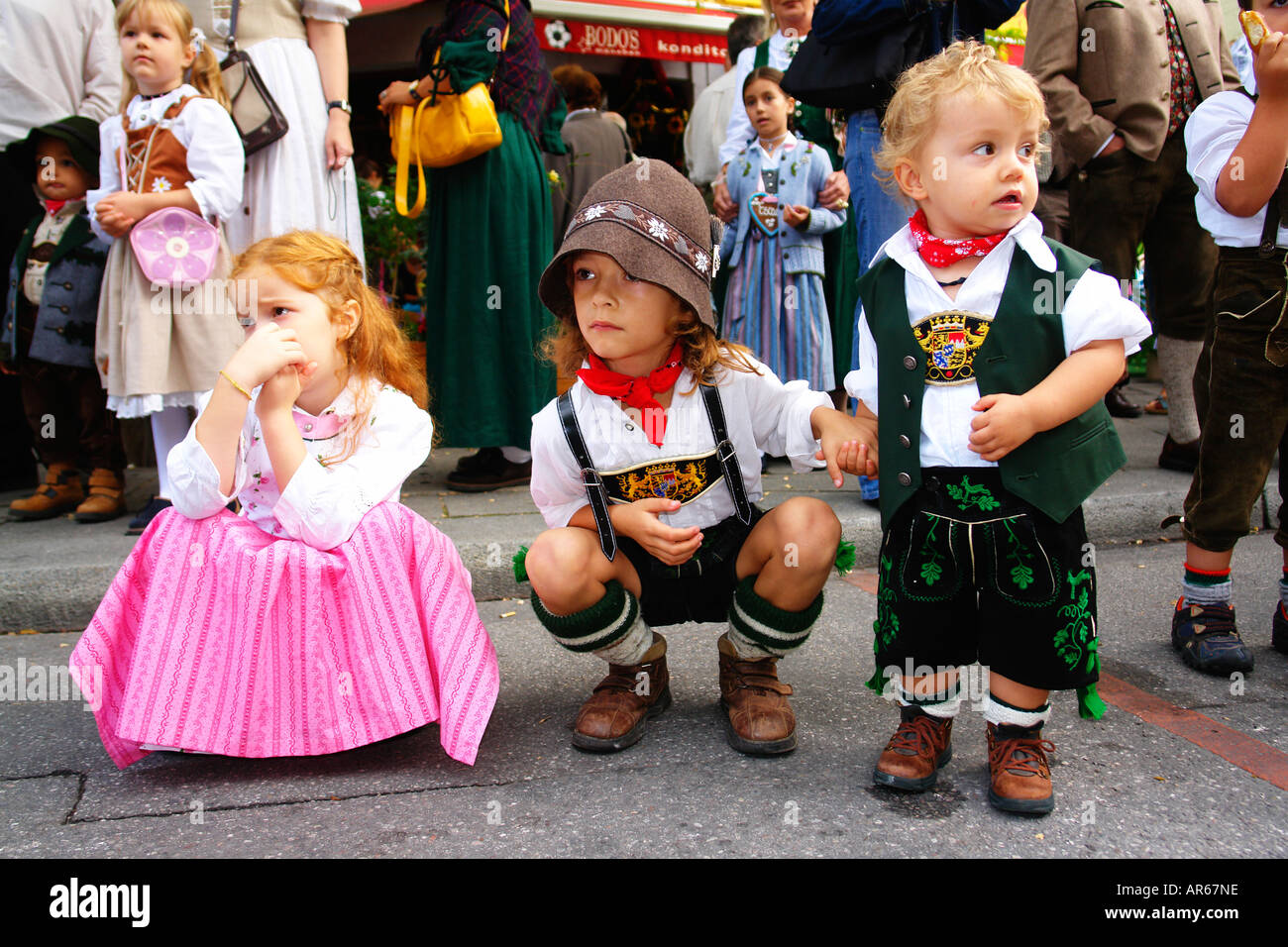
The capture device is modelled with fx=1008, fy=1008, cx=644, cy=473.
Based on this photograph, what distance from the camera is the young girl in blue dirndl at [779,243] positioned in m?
4.10

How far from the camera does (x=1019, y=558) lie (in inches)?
71.4

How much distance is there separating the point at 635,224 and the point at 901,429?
0.66 m

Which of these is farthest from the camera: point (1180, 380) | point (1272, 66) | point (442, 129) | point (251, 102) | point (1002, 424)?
point (1180, 380)

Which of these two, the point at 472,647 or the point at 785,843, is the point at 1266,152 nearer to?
the point at 785,843

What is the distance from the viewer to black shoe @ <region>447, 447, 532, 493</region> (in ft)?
13.2

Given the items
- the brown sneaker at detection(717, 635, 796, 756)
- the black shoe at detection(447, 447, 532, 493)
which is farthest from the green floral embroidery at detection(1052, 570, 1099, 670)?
the black shoe at detection(447, 447, 532, 493)

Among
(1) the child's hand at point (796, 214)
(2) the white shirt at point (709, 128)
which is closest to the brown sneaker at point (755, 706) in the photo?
(1) the child's hand at point (796, 214)

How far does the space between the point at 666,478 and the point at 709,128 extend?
4.04 metres

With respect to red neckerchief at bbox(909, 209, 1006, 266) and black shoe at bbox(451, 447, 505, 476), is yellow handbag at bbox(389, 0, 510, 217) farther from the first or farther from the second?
red neckerchief at bbox(909, 209, 1006, 266)

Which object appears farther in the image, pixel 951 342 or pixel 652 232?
pixel 652 232

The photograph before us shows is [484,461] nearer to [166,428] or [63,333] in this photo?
[166,428]

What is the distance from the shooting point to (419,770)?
6.65 feet

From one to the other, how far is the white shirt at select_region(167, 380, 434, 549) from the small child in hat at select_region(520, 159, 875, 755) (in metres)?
0.30

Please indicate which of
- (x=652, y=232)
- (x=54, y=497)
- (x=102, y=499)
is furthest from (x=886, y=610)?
(x=54, y=497)
